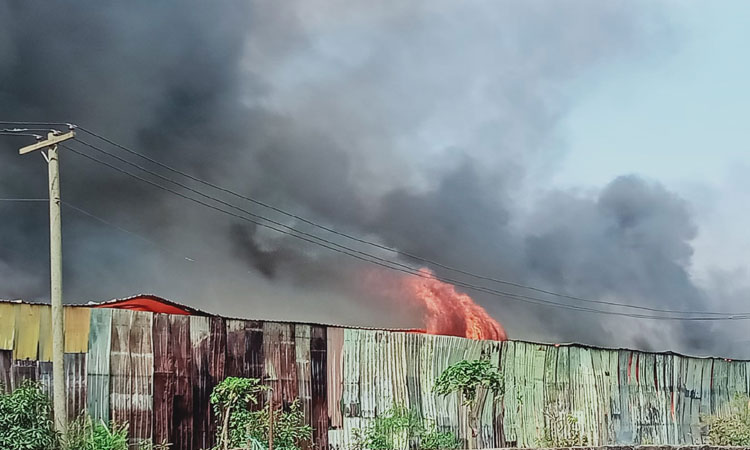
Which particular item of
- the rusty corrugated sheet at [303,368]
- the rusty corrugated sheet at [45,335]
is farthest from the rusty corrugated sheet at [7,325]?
the rusty corrugated sheet at [303,368]

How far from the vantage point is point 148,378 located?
2047cm

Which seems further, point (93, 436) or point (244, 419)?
point (244, 419)

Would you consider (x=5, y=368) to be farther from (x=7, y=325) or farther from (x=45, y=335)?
(x=45, y=335)

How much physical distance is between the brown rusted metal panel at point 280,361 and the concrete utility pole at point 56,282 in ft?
17.8

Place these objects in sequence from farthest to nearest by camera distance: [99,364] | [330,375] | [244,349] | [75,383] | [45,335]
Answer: [330,375], [244,349], [99,364], [75,383], [45,335]

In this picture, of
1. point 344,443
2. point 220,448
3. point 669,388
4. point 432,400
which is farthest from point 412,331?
point 669,388

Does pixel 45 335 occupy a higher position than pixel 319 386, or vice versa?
pixel 45 335

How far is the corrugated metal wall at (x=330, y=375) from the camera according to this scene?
19.7 m

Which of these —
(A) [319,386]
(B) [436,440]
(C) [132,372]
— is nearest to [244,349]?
(A) [319,386]

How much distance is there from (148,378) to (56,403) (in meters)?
2.41

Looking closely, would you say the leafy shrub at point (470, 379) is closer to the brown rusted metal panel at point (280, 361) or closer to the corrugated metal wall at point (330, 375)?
the corrugated metal wall at point (330, 375)

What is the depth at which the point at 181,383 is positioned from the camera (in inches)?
827

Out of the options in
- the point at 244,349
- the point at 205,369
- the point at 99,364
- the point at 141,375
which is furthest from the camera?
the point at 244,349

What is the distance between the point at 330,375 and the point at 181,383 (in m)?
4.32
